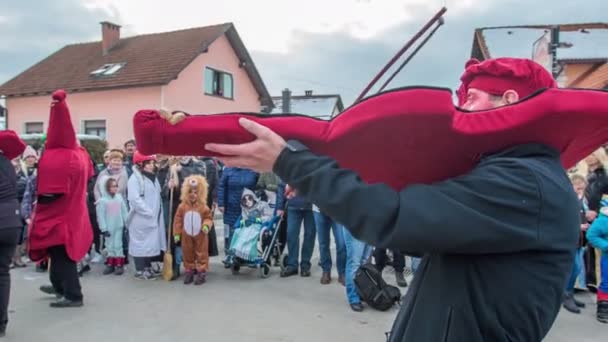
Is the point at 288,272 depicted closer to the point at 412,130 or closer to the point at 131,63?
the point at 412,130

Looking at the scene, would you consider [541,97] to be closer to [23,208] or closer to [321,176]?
[321,176]

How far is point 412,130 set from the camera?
1.28 metres

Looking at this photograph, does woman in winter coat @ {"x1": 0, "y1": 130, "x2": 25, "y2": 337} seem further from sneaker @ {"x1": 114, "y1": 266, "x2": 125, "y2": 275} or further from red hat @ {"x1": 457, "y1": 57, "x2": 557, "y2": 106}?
red hat @ {"x1": 457, "y1": 57, "x2": 557, "y2": 106}

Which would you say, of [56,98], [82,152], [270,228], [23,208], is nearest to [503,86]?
[56,98]

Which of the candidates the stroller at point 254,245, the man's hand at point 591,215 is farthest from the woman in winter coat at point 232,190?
the man's hand at point 591,215

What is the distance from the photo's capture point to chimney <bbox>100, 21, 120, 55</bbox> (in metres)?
23.7

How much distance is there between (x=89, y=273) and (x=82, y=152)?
91.8 inches

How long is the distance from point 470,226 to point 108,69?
23.2 m

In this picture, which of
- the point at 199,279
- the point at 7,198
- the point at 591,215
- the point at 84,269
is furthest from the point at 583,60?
the point at 7,198

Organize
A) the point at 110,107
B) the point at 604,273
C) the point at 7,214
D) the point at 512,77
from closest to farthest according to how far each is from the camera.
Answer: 1. the point at 512,77
2. the point at 7,214
3. the point at 604,273
4. the point at 110,107

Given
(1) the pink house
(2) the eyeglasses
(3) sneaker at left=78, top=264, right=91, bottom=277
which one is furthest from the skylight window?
(2) the eyeglasses

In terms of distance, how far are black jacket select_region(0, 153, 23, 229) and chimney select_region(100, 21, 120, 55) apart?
68.6ft

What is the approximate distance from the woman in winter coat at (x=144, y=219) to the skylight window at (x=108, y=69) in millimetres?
16427

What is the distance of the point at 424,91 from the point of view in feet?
4.09
